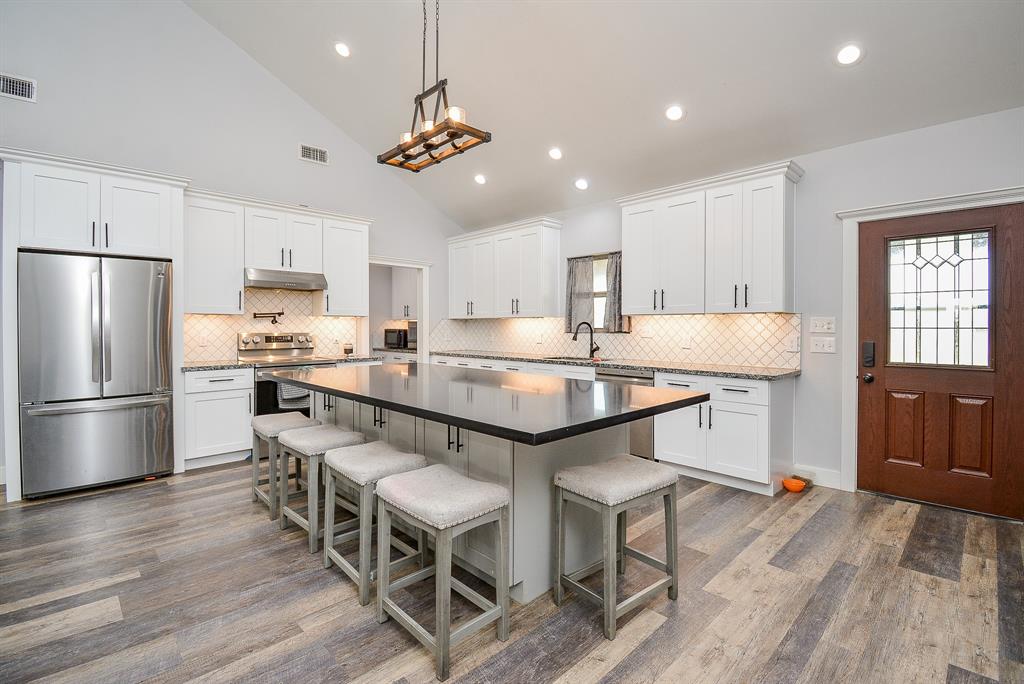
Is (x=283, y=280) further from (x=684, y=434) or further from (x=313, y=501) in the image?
(x=684, y=434)

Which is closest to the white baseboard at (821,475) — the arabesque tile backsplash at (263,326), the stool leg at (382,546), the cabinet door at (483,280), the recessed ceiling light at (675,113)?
the recessed ceiling light at (675,113)

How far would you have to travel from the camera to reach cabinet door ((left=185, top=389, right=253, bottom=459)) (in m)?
4.21

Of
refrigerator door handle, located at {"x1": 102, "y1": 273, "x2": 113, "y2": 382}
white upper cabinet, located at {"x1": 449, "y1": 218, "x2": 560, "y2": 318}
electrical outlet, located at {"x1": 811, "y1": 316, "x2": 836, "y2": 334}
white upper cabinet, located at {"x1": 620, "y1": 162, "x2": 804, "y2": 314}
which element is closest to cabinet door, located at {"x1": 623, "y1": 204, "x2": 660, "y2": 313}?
white upper cabinet, located at {"x1": 620, "y1": 162, "x2": 804, "y2": 314}

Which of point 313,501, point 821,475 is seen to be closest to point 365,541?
point 313,501

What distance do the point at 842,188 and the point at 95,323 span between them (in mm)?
5884

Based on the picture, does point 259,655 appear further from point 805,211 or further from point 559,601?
point 805,211

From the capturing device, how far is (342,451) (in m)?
2.48

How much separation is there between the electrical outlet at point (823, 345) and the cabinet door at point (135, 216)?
5440 millimetres

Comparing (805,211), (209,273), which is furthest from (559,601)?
(209,273)

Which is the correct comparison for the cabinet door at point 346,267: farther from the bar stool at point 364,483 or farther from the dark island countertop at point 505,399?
the bar stool at point 364,483

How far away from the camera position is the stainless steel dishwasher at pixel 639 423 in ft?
14.1

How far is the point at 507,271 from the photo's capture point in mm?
6039

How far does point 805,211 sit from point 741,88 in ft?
3.80

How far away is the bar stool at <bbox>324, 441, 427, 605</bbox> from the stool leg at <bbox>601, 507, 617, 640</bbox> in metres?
0.90
